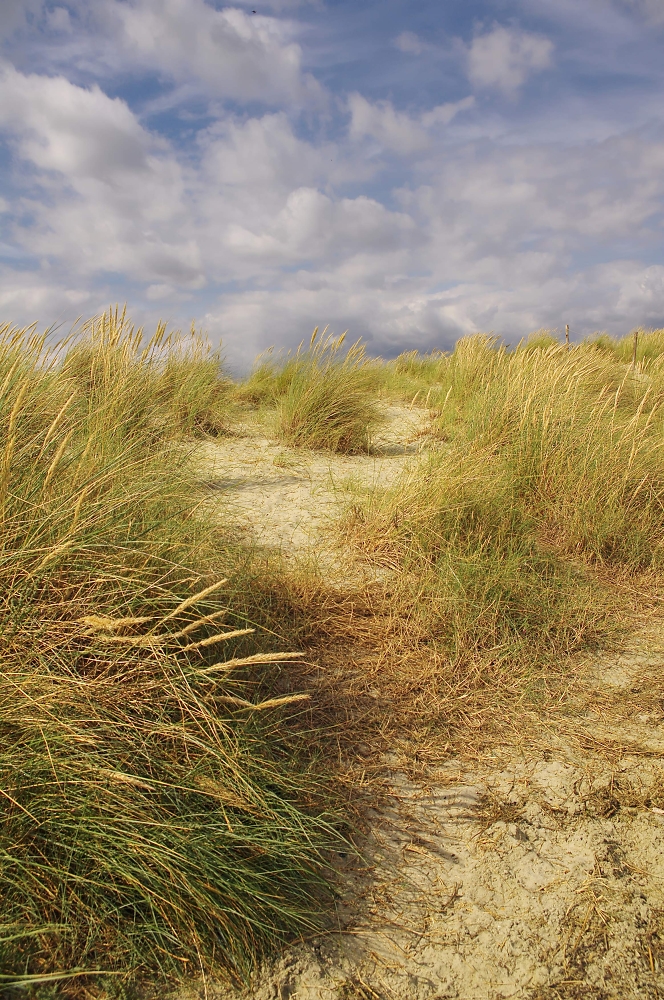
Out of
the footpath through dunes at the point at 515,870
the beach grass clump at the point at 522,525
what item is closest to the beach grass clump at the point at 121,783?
the footpath through dunes at the point at 515,870

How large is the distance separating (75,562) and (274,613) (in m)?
1.08

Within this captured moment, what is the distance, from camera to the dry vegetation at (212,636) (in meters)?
1.51

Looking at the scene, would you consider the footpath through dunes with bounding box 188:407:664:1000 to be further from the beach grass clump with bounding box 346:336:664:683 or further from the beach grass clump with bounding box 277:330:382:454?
the beach grass clump with bounding box 277:330:382:454

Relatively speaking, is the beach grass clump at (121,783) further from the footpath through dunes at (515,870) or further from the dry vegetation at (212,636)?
the footpath through dunes at (515,870)

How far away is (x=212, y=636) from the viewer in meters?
1.90

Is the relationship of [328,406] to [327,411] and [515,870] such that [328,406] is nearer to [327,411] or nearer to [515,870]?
[327,411]

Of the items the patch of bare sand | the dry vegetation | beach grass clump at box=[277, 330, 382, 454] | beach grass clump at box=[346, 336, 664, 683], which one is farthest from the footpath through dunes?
beach grass clump at box=[277, 330, 382, 454]

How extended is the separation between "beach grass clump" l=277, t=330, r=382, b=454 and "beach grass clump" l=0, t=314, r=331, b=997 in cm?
343

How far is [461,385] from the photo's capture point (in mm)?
7051

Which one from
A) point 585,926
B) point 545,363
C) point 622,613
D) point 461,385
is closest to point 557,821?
point 585,926

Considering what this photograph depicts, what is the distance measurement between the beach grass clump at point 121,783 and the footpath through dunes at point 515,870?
162 mm

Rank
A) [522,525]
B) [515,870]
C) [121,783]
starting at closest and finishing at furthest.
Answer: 1. [121,783]
2. [515,870]
3. [522,525]

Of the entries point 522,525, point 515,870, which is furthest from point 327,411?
point 515,870

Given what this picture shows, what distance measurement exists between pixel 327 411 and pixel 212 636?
401cm
